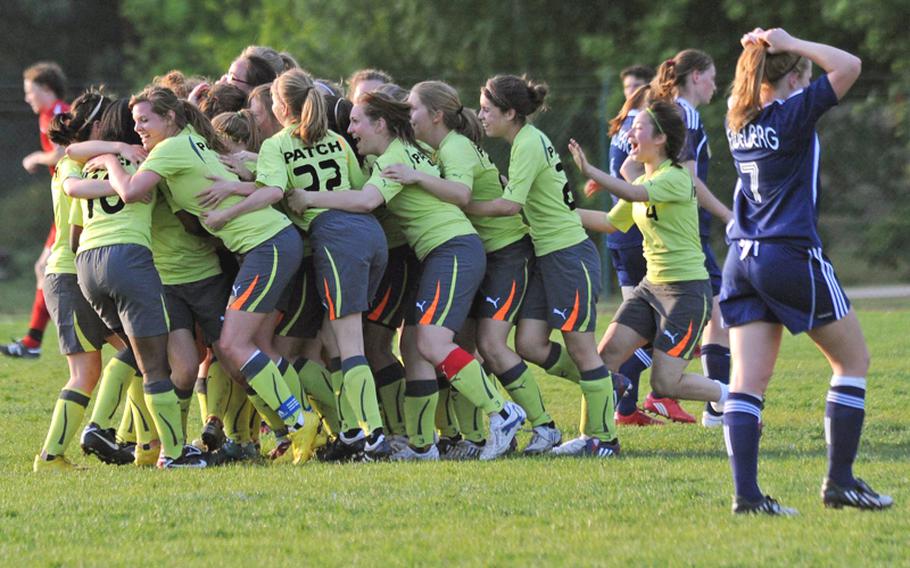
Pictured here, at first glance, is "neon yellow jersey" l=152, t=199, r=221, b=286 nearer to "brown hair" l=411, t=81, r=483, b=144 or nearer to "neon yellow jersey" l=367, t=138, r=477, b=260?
"neon yellow jersey" l=367, t=138, r=477, b=260

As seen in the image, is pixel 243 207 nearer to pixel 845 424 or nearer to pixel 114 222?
pixel 114 222

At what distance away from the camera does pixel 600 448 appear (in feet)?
24.0

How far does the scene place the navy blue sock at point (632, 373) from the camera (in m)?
8.80

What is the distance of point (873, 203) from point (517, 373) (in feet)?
44.4

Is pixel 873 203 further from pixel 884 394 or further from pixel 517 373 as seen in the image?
pixel 517 373

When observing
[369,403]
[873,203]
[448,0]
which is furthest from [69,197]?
[448,0]

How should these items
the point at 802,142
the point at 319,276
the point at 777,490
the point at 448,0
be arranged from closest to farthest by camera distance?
1. the point at 802,142
2. the point at 777,490
3. the point at 319,276
4. the point at 448,0

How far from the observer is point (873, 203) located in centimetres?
1975

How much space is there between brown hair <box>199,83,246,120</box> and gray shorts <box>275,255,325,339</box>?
3.78 ft

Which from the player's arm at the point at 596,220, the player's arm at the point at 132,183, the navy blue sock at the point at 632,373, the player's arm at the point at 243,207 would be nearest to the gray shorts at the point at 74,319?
the player's arm at the point at 132,183

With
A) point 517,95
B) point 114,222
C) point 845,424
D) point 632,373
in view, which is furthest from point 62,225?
point 845,424

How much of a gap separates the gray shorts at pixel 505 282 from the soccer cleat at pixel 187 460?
161 centimetres

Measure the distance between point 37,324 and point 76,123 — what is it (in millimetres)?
5436

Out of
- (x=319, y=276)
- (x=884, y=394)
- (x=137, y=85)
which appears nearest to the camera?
(x=319, y=276)
